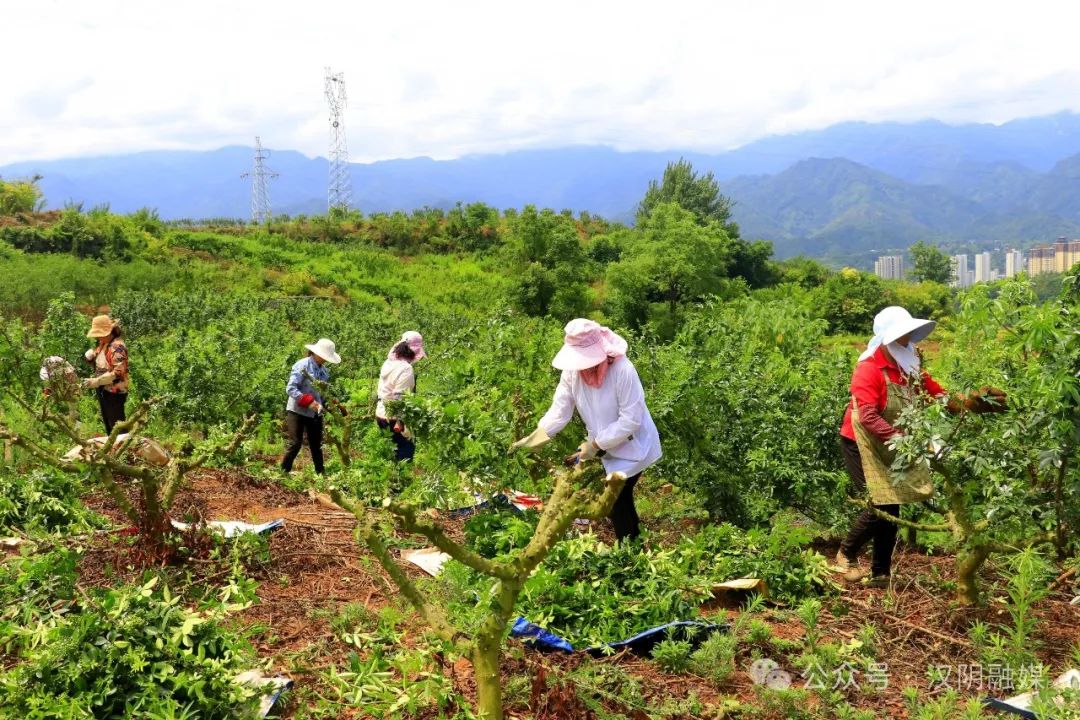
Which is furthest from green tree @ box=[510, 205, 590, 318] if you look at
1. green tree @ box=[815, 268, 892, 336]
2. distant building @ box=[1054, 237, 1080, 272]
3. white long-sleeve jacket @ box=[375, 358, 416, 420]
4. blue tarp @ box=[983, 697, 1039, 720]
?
distant building @ box=[1054, 237, 1080, 272]

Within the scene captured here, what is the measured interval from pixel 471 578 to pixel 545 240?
26.2 m

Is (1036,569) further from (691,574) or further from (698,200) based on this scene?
(698,200)

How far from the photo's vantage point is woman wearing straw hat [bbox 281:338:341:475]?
7250 mm

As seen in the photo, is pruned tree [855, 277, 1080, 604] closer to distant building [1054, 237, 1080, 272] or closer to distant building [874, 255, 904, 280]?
distant building [1054, 237, 1080, 272]

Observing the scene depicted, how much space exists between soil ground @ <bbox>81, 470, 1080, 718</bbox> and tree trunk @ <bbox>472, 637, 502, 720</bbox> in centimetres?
25

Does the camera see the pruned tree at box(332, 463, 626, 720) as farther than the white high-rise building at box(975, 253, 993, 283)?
No

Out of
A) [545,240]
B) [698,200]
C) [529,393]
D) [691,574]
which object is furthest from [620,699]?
[698,200]

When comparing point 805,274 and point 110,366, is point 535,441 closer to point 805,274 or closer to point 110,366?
point 110,366

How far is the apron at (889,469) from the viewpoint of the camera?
431cm

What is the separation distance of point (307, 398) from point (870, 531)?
4760mm

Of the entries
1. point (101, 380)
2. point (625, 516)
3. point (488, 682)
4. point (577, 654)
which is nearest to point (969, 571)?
point (625, 516)

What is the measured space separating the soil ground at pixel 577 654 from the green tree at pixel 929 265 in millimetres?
48136

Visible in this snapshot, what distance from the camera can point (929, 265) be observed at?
48.9 m

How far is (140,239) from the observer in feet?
97.5
